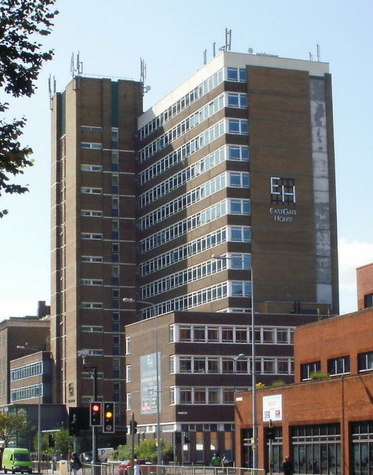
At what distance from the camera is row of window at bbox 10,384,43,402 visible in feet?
510

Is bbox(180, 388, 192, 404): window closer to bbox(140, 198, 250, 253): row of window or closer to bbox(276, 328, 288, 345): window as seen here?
bbox(276, 328, 288, 345): window

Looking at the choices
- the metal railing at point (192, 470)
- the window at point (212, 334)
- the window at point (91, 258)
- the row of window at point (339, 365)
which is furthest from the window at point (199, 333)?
the metal railing at point (192, 470)

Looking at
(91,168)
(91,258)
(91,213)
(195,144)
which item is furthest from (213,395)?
(91,168)

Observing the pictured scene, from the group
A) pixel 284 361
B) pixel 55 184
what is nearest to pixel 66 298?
pixel 55 184

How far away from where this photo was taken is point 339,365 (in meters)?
75.6

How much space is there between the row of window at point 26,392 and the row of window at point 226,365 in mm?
36398

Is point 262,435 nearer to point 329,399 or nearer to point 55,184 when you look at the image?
point 329,399

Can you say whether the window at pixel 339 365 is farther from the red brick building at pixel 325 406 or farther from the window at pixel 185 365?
the window at pixel 185 365

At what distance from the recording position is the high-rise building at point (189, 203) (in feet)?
414

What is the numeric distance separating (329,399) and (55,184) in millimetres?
96031

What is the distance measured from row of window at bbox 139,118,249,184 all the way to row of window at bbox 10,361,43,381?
29.5 meters

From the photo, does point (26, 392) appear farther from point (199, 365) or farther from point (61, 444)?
point (199, 365)

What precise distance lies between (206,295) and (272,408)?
51503 millimetres

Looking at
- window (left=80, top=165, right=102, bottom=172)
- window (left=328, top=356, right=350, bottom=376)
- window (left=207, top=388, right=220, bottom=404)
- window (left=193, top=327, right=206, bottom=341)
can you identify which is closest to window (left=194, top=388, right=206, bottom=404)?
window (left=207, top=388, right=220, bottom=404)
